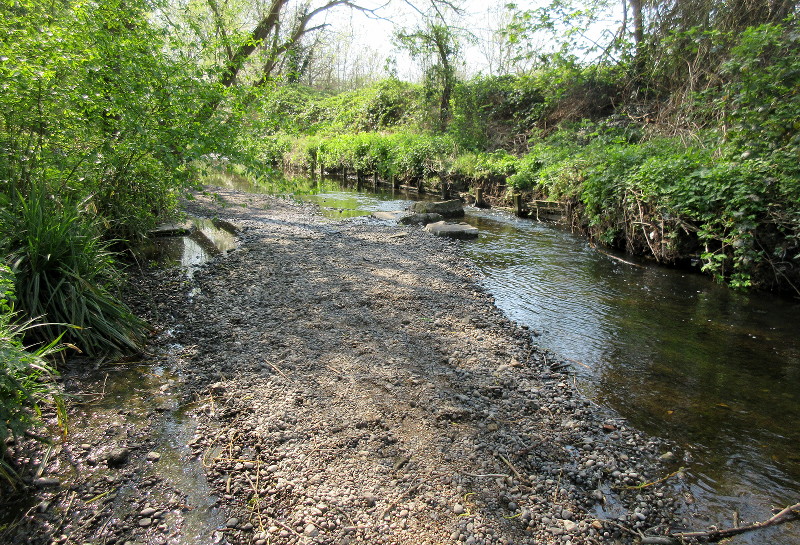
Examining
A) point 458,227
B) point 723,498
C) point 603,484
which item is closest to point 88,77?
point 603,484

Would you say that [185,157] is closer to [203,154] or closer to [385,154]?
[203,154]

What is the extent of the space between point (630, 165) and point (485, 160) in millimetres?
6549

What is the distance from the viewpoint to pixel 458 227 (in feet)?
36.1

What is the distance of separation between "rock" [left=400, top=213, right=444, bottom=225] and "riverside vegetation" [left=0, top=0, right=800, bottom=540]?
288 centimetres

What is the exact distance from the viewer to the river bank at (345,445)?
8.53 ft

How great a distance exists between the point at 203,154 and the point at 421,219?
21.8 feet

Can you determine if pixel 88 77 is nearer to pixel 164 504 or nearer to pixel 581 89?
pixel 164 504

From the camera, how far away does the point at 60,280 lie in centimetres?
423

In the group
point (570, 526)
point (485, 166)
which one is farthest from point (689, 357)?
point (485, 166)

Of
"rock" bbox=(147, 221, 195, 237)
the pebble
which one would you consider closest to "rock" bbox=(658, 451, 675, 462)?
the pebble

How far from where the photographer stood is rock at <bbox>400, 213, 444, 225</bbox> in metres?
12.2

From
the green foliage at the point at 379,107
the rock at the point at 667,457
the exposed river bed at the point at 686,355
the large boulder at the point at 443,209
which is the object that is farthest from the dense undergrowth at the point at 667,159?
the green foliage at the point at 379,107

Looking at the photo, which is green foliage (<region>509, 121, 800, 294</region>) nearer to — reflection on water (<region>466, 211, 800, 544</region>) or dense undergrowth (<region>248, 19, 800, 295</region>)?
dense undergrowth (<region>248, 19, 800, 295</region>)

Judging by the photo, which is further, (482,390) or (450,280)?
(450,280)
